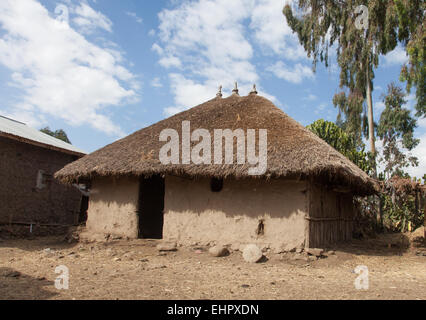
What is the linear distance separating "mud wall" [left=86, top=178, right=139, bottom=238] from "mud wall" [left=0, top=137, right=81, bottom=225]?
298 centimetres

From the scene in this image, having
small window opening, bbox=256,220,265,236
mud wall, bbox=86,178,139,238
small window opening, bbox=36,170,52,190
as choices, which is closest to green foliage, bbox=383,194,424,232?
small window opening, bbox=256,220,265,236

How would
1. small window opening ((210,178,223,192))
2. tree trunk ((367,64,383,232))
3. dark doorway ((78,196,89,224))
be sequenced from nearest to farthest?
small window opening ((210,178,223,192))
dark doorway ((78,196,89,224))
tree trunk ((367,64,383,232))

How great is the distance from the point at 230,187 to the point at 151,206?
3.29 m

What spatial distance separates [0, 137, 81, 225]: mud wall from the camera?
10.1 m

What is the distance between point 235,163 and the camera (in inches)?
285

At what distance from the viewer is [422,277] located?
5.65 m

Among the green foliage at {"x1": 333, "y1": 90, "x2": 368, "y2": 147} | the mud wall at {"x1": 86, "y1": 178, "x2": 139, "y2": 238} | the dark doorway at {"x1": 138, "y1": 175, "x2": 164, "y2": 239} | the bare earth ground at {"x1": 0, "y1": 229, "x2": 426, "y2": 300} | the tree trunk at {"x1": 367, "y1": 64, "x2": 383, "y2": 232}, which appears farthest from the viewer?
the green foliage at {"x1": 333, "y1": 90, "x2": 368, "y2": 147}

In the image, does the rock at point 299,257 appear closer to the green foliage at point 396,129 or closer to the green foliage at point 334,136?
the green foliage at point 334,136

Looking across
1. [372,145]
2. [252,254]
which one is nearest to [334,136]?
[372,145]

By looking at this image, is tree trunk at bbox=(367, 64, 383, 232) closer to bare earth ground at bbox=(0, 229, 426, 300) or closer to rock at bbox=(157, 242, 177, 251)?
bare earth ground at bbox=(0, 229, 426, 300)
